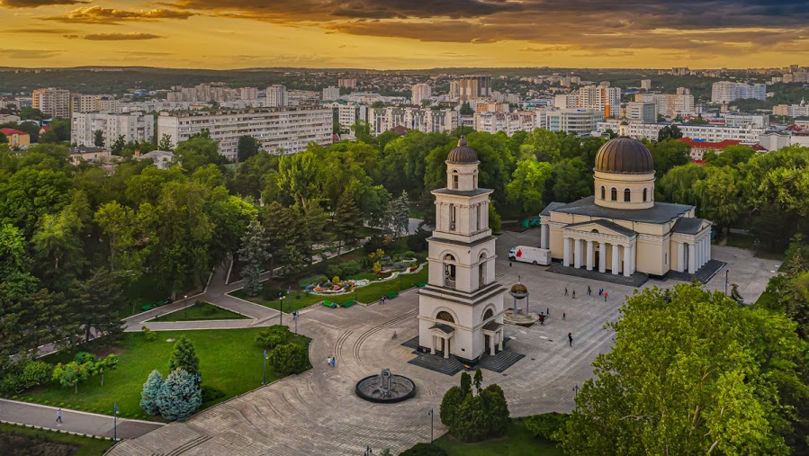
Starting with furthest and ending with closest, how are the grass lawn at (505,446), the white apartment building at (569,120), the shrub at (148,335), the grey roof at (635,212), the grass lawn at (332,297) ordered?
the white apartment building at (569,120) → the grey roof at (635,212) → the grass lawn at (332,297) → the shrub at (148,335) → the grass lawn at (505,446)

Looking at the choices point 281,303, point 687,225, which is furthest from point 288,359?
point 687,225

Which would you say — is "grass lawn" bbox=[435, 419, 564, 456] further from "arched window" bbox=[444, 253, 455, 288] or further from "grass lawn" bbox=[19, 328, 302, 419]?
"grass lawn" bbox=[19, 328, 302, 419]

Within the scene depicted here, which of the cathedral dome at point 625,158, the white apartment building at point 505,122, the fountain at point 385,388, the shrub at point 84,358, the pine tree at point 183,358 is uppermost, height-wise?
the white apartment building at point 505,122

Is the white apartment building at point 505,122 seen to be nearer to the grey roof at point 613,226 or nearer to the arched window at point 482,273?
the grey roof at point 613,226

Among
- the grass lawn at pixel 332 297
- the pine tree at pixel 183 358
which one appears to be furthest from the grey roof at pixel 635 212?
the pine tree at pixel 183 358

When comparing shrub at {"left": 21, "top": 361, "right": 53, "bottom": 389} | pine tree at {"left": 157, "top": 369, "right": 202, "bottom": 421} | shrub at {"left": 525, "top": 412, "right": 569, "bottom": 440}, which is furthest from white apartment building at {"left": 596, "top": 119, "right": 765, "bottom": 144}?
shrub at {"left": 21, "top": 361, "right": 53, "bottom": 389}

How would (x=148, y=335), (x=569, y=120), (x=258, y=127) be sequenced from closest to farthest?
(x=148, y=335)
(x=258, y=127)
(x=569, y=120)

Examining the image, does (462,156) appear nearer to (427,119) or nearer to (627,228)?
(627,228)
